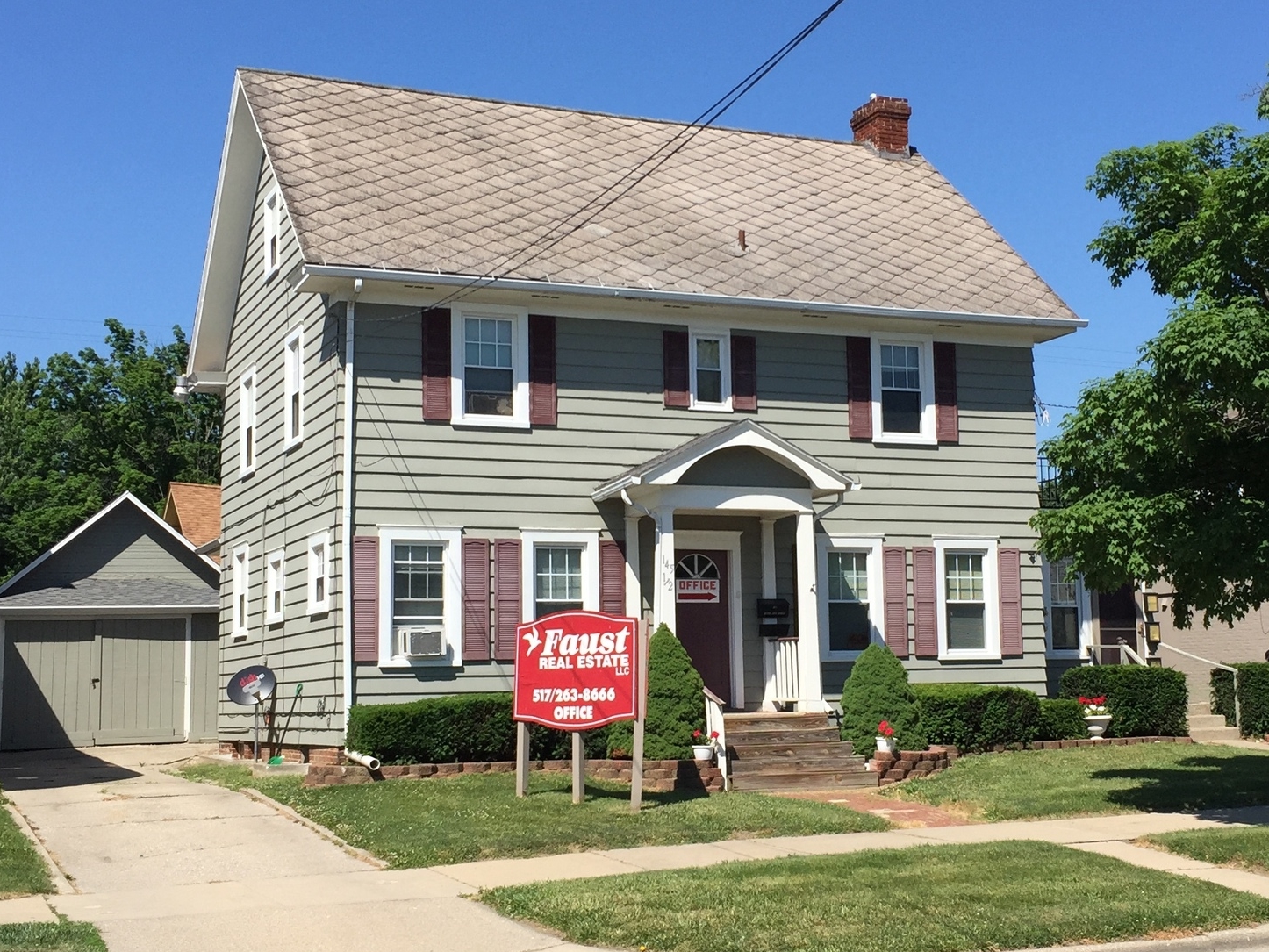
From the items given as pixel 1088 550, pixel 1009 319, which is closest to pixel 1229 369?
pixel 1088 550

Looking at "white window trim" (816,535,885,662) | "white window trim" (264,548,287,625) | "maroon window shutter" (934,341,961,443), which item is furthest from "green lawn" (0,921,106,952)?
"maroon window shutter" (934,341,961,443)

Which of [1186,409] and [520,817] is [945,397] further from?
[520,817]

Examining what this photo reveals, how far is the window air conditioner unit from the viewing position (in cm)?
1859

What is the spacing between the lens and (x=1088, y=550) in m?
14.3

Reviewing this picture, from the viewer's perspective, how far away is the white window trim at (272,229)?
21844 millimetres

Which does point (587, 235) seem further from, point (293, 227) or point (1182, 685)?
point (1182, 685)

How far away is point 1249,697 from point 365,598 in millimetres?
13378

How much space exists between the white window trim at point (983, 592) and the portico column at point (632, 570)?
15.0 ft

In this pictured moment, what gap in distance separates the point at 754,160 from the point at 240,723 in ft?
40.5

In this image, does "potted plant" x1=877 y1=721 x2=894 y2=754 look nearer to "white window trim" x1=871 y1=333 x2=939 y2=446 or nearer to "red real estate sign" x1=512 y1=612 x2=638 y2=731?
"red real estate sign" x1=512 y1=612 x2=638 y2=731

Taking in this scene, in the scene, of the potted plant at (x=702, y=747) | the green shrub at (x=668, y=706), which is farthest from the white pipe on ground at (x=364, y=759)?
the potted plant at (x=702, y=747)

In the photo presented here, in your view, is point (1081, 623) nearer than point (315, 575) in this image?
No

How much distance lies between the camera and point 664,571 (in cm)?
1902

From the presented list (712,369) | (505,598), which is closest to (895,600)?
(712,369)
